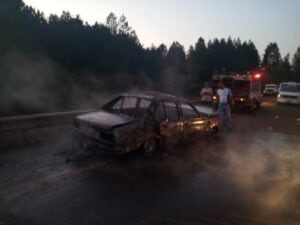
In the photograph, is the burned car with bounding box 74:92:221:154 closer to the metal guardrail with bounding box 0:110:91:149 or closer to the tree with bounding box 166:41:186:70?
the metal guardrail with bounding box 0:110:91:149

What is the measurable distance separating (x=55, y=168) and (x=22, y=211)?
2035 millimetres

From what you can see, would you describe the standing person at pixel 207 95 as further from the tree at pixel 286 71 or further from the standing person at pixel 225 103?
the tree at pixel 286 71

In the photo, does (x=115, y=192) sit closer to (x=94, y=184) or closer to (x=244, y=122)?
(x=94, y=184)

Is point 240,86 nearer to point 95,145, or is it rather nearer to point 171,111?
point 171,111

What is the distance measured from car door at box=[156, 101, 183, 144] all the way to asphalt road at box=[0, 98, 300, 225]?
0.42 meters

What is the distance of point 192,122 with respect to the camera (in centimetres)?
927

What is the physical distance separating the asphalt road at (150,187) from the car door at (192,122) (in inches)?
18.4

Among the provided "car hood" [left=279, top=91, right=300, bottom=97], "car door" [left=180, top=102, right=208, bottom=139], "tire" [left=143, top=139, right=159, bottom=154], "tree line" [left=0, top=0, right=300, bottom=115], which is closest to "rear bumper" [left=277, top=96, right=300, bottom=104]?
"car hood" [left=279, top=91, right=300, bottom=97]

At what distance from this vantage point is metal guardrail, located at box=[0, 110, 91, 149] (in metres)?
8.53

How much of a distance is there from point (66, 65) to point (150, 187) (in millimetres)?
39710

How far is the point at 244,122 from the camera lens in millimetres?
16688

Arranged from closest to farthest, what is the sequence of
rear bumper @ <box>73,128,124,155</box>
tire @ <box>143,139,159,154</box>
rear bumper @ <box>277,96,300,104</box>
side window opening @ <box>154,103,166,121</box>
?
rear bumper @ <box>73,128,124,155</box>
tire @ <box>143,139,159,154</box>
side window opening @ <box>154,103,166,121</box>
rear bumper @ <box>277,96,300,104</box>

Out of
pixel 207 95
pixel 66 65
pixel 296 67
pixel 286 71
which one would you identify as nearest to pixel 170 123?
pixel 207 95

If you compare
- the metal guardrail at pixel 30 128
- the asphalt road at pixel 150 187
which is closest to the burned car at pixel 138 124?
the asphalt road at pixel 150 187
